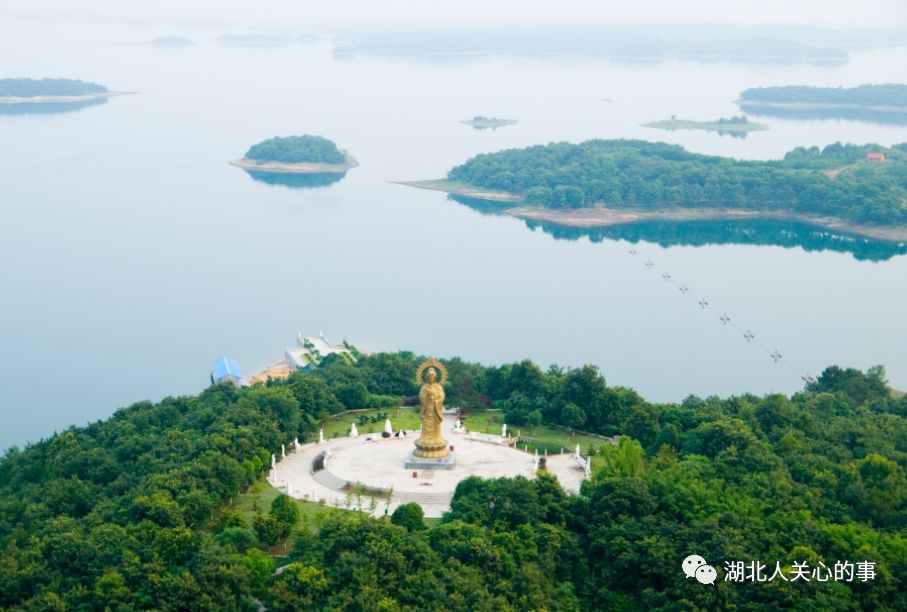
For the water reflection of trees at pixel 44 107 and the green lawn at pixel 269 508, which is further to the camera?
the water reflection of trees at pixel 44 107

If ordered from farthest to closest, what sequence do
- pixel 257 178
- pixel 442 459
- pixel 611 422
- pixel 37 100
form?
pixel 37 100 → pixel 257 178 → pixel 611 422 → pixel 442 459

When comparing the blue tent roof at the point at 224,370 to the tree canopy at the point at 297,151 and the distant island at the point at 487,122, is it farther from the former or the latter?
the distant island at the point at 487,122

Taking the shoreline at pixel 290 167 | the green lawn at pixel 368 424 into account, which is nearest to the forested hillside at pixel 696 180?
the shoreline at pixel 290 167

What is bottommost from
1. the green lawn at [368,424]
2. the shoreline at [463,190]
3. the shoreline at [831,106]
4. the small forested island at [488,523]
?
the shoreline at [463,190]

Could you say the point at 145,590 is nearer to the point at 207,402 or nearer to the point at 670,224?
the point at 207,402

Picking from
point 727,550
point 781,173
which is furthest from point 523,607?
point 781,173

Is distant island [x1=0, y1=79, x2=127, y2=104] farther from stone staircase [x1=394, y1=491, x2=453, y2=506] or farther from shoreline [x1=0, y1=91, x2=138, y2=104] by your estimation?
stone staircase [x1=394, y1=491, x2=453, y2=506]

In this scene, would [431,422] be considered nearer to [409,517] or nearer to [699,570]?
[409,517]
